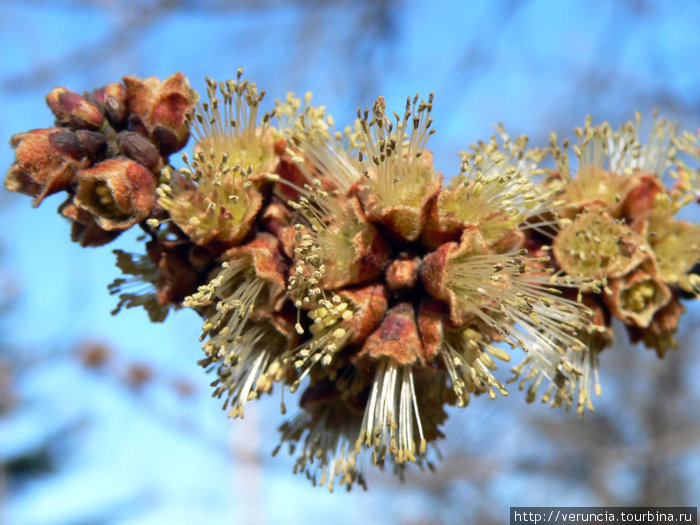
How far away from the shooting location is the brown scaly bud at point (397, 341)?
6.19 ft

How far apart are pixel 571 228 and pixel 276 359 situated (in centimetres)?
105

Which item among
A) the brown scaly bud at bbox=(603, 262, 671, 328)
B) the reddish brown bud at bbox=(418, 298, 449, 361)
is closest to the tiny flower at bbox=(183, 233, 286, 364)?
the reddish brown bud at bbox=(418, 298, 449, 361)

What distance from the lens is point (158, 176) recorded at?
2.00m

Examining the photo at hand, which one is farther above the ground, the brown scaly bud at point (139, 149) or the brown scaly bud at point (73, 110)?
the brown scaly bud at point (73, 110)

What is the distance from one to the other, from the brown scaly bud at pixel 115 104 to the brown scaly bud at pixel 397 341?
1013 millimetres

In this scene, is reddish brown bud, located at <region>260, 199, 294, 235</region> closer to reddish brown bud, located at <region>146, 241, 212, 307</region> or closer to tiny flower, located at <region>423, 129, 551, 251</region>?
reddish brown bud, located at <region>146, 241, 212, 307</region>

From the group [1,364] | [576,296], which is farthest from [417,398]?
[1,364]

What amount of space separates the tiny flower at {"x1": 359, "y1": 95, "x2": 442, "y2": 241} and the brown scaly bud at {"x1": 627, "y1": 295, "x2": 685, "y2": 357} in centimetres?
90

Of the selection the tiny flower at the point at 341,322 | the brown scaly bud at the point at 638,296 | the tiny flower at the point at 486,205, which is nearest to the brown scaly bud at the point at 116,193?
the tiny flower at the point at 341,322

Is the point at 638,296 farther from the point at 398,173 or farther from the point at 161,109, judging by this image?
the point at 161,109

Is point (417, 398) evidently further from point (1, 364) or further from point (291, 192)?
point (1, 364)

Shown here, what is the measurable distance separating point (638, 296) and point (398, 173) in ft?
2.96

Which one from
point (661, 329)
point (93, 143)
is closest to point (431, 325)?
point (661, 329)

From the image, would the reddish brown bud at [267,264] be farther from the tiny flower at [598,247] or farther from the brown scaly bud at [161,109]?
the tiny flower at [598,247]
